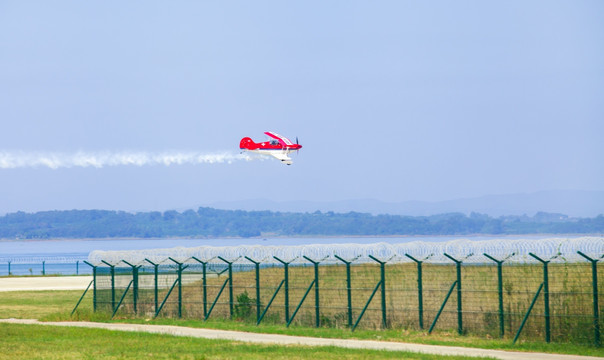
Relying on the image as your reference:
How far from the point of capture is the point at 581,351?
25344 millimetres

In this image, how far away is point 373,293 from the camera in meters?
31.8

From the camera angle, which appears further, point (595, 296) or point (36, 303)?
point (36, 303)

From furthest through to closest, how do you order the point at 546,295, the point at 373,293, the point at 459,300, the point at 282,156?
the point at 282,156
the point at 373,293
the point at 459,300
the point at 546,295

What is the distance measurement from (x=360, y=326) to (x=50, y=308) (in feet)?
65.3

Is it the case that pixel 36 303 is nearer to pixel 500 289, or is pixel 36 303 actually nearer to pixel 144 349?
pixel 144 349

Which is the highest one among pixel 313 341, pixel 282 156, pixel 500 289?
pixel 282 156

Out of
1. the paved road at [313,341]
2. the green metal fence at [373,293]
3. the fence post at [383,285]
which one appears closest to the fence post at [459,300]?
the green metal fence at [373,293]

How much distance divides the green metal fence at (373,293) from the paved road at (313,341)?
7.38 feet

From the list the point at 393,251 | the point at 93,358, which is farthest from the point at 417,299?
the point at 93,358

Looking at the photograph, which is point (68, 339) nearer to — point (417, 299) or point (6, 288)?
point (417, 299)

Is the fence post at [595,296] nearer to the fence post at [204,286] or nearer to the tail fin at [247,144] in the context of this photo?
the fence post at [204,286]

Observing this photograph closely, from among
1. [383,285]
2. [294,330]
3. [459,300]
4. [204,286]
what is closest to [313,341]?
[294,330]

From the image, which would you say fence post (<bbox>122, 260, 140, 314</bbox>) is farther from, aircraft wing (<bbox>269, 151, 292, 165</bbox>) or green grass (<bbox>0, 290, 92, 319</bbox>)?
aircraft wing (<bbox>269, 151, 292, 165</bbox>)

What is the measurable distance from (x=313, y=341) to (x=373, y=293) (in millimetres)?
3287
